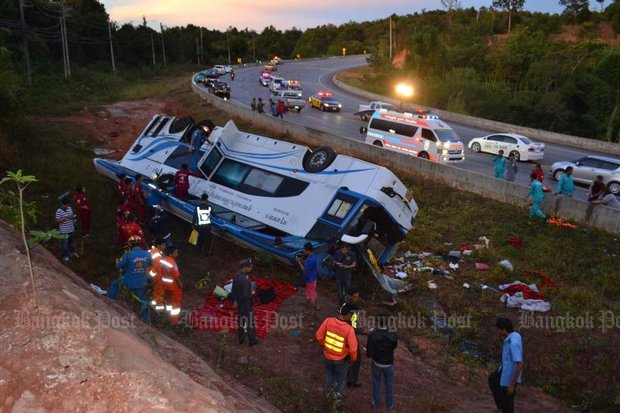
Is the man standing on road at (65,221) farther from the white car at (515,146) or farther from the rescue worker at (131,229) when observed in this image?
the white car at (515,146)

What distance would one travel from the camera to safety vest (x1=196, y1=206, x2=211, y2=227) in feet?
39.9

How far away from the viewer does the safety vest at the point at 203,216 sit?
12.2 m

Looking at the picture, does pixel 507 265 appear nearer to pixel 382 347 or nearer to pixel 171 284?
pixel 382 347

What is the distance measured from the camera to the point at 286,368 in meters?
8.15

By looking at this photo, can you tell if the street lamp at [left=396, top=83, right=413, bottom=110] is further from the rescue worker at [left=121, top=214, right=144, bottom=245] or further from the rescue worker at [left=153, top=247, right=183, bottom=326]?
the rescue worker at [left=153, top=247, right=183, bottom=326]

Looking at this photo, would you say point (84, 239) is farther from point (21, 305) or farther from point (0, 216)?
point (21, 305)

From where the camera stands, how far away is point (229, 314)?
9750 millimetres

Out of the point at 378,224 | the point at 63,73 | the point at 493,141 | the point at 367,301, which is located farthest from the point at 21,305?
the point at 63,73

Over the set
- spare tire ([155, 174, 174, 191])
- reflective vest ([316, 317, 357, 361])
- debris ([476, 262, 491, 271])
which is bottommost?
debris ([476, 262, 491, 271])

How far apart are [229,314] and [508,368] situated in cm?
542

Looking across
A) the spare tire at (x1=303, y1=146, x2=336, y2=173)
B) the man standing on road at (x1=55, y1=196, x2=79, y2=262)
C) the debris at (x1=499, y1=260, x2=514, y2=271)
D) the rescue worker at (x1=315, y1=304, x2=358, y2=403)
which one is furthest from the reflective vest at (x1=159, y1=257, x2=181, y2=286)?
the debris at (x1=499, y1=260, x2=514, y2=271)

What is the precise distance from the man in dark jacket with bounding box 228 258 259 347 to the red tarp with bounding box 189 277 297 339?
46 cm

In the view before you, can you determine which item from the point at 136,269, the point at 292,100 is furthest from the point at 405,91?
the point at 136,269
